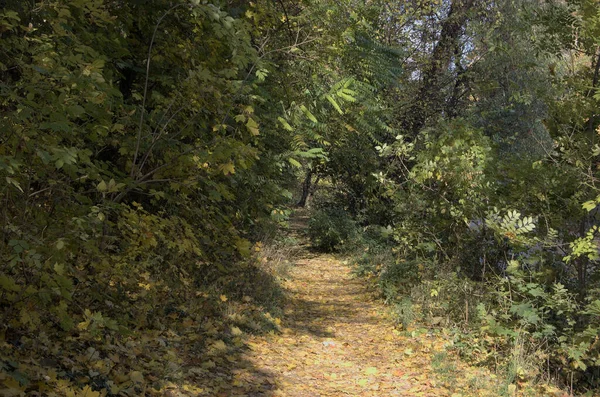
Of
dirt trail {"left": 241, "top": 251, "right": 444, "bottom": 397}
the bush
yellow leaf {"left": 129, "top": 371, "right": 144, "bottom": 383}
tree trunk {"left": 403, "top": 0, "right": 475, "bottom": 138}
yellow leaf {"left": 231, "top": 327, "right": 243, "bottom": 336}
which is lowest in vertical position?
dirt trail {"left": 241, "top": 251, "right": 444, "bottom": 397}

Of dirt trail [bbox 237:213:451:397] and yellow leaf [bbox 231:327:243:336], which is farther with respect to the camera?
yellow leaf [bbox 231:327:243:336]

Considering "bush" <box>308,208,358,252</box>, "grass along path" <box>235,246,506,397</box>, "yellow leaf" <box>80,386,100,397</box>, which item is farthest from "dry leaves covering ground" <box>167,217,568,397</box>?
"bush" <box>308,208,358,252</box>

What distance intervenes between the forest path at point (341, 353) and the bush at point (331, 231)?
4372mm

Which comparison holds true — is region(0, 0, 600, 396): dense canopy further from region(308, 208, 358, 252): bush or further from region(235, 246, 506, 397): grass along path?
region(308, 208, 358, 252): bush

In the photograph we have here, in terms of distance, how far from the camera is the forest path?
18.3 feet

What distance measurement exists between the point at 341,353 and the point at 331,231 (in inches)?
294

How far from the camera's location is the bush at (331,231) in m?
14.3

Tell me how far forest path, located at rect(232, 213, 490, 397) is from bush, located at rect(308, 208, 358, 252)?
4.37m

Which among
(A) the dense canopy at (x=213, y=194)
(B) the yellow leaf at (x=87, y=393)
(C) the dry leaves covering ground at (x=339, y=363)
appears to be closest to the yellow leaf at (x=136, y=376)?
(A) the dense canopy at (x=213, y=194)

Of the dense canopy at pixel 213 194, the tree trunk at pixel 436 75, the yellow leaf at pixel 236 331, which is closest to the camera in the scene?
the dense canopy at pixel 213 194

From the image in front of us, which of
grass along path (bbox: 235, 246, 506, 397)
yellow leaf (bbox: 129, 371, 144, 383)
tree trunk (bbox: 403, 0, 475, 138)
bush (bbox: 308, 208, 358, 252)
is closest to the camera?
yellow leaf (bbox: 129, 371, 144, 383)

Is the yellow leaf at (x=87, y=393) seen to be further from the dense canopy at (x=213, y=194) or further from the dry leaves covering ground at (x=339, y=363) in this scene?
the dry leaves covering ground at (x=339, y=363)

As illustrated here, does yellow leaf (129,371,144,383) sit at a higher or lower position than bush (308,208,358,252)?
lower

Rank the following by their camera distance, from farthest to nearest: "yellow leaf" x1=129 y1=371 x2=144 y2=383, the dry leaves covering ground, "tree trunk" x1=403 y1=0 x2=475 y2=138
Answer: "tree trunk" x1=403 y1=0 x2=475 y2=138 → the dry leaves covering ground → "yellow leaf" x1=129 y1=371 x2=144 y2=383
